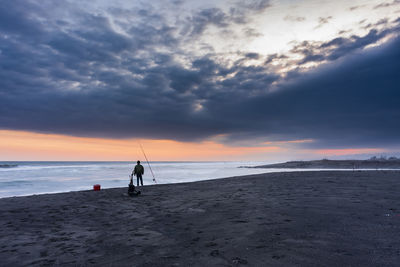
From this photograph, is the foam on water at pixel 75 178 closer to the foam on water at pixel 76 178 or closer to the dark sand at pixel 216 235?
the foam on water at pixel 76 178

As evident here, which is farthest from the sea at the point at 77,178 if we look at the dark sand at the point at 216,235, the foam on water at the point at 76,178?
the dark sand at the point at 216,235

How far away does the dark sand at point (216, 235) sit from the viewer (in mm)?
5074

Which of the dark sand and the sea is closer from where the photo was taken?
the dark sand

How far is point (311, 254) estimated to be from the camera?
4938mm

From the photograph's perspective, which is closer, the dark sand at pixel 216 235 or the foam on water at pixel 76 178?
the dark sand at pixel 216 235

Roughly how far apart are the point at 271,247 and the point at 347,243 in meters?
1.73

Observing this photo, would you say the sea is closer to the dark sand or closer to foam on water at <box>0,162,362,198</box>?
foam on water at <box>0,162,362,198</box>

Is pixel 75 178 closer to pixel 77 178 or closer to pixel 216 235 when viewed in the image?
pixel 77 178

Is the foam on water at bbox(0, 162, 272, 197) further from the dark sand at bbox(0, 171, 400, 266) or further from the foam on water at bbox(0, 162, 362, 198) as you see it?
the dark sand at bbox(0, 171, 400, 266)

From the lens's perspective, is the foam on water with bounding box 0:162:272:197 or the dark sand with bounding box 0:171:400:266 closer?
the dark sand with bounding box 0:171:400:266

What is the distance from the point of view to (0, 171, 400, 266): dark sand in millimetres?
5074

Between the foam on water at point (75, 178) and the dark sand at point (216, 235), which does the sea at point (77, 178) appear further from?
the dark sand at point (216, 235)

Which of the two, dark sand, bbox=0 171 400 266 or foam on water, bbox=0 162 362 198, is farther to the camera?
foam on water, bbox=0 162 362 198

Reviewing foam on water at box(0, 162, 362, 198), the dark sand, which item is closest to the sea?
foam on water at box(0, 162, 362, 198)
